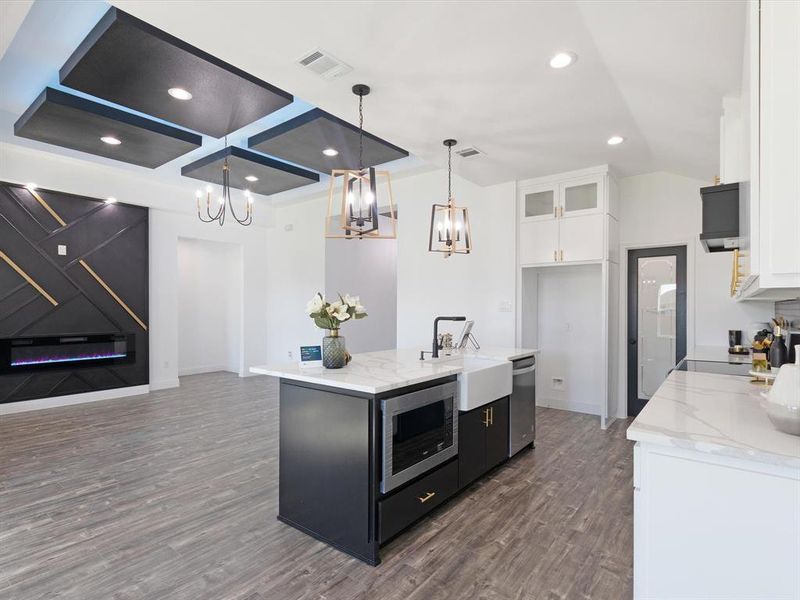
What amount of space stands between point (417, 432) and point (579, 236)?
3334mm

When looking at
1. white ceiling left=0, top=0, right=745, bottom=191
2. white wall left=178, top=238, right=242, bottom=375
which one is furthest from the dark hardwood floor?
white wall left=178, top=238, right=242, bottom=375

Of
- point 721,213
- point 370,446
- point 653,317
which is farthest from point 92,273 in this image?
point 653,317

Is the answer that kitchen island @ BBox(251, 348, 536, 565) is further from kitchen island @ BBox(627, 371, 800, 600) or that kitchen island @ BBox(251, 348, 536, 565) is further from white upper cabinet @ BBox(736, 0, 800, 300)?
white upper cabinet @ BBox(736, 0, 800, 300)

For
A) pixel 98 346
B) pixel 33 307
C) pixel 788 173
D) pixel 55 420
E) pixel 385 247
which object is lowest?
pixel 55 420

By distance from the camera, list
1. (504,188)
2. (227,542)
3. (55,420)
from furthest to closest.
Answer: (504,188) → (55,420) → (227,542)

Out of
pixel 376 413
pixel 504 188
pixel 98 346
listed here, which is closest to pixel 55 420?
pixel 98 346

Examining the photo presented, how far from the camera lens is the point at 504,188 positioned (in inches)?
208

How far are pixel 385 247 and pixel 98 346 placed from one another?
4794 millimetres

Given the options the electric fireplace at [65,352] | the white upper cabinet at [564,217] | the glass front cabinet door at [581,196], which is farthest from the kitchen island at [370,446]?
the electric fireplace at [65,352]

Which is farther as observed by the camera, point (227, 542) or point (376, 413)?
point (227, 542)

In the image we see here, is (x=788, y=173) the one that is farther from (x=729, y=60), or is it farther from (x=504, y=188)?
(x=504, y=188)

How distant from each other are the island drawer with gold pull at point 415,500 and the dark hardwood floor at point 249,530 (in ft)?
0.38

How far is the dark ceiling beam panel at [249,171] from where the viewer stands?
208 inches

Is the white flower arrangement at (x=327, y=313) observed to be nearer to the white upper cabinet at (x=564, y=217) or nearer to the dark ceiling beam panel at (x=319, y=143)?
the dark ceiling beam panel at (x=319, y=143)
